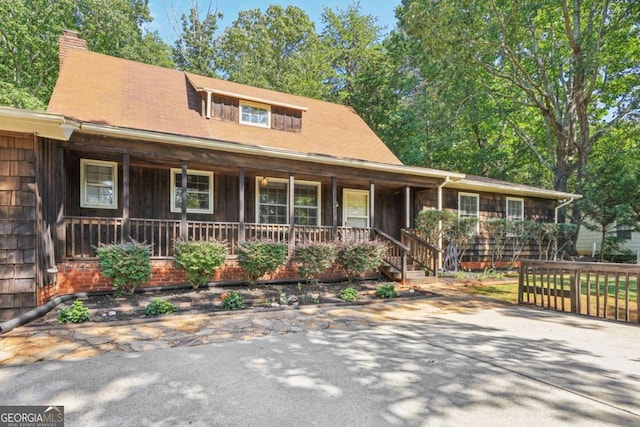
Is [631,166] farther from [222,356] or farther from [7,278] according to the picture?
[7,278]

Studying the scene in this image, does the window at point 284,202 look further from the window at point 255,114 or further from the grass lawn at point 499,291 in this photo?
the grass lawn at point 499,291

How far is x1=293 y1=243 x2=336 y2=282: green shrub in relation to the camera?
7.62 m

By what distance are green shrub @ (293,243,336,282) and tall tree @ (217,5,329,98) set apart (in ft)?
55.3

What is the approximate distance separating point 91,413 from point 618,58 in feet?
70.7

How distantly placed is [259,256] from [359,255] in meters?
2.30

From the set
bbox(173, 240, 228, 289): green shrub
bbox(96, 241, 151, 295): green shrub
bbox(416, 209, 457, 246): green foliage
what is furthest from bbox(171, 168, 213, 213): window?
bbox(416, 209, 457, 246): green foliage

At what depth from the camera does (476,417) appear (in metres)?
2.57

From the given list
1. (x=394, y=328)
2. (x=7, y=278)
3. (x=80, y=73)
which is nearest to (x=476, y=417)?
(x=394, y=328)

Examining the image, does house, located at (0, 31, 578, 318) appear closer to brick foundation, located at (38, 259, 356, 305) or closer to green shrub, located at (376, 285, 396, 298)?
brick foundation, located at (38, 259, 356, 305)

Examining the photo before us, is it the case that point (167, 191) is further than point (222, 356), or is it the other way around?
point (167, 191)

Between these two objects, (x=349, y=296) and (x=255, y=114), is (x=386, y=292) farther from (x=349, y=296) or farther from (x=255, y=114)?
(x=255, y=114)

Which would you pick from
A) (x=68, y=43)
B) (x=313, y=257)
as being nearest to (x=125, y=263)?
(x=313, y=257)

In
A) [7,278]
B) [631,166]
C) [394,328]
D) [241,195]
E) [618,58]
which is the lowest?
[394,328]

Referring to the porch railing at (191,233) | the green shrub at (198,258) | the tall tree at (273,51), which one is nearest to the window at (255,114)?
the porch railing at (191,233)
